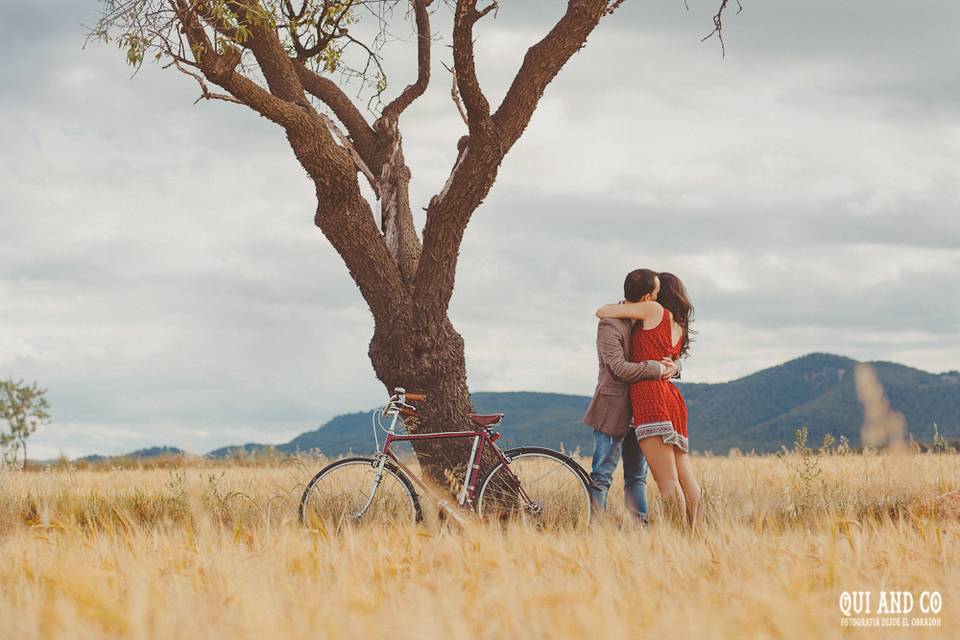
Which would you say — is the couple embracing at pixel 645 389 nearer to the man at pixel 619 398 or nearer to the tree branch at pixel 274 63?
the man at pixel 619 398

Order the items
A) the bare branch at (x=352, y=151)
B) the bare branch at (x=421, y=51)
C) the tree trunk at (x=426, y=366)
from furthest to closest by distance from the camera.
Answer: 1. the bare branch at (x=421, y=51)
2. the bare branch at (x=352, y=151)
3. the tree trunk at (x=426, y=366)

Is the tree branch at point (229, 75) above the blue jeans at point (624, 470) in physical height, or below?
above

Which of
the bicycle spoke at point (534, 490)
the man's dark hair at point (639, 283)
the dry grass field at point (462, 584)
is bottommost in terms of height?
the dry grass field at point (462, 584)

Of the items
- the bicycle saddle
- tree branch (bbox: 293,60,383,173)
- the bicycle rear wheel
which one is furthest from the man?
tree branch (bbox: 293,60,383,173)

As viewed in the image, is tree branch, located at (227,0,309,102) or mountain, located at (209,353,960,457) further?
mountain, located at (209,353,960,457)

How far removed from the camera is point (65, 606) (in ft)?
15.2

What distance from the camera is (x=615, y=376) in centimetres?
926

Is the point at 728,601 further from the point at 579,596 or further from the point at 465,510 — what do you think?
the point at 465,510

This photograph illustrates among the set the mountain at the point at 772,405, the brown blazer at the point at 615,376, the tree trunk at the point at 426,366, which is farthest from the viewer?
the mountain at the point at 772,405

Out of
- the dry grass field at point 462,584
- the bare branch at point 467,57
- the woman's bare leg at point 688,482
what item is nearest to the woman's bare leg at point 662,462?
the woman's bare leg at point 688,482

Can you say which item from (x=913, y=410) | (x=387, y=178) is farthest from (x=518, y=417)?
(x=387, y=178)

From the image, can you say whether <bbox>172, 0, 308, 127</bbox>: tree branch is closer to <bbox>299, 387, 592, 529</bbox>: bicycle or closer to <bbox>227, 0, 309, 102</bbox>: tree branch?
<bbox>227, 0, 309, 102</bbox>: tree branch

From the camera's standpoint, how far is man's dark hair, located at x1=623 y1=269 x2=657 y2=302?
9.04 m

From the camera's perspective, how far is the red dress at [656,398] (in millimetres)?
8969
